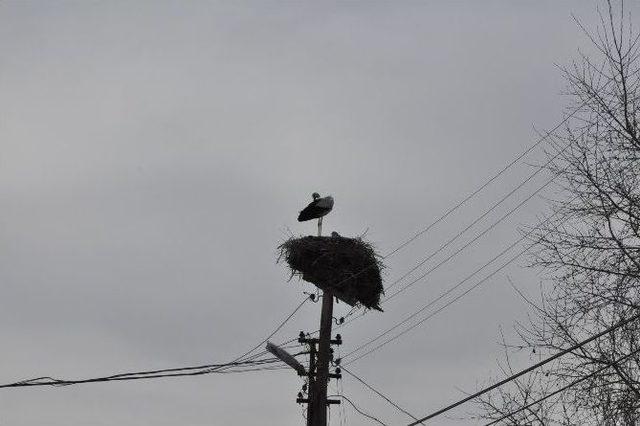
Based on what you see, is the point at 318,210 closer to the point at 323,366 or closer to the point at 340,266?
the point at 340,266

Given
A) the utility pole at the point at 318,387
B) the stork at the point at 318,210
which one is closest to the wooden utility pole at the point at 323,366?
the utility pole at the point at 318,387

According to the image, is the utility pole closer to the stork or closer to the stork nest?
the stork nest

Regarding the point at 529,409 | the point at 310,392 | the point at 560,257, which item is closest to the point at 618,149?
the point at 560,257

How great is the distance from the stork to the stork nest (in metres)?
1.11

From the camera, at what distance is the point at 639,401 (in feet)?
31.3

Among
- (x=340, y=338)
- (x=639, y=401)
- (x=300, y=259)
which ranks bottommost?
(x=639, y=401)

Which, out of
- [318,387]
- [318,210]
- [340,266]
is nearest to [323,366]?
[318,387]

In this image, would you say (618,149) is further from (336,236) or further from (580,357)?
(336,236)

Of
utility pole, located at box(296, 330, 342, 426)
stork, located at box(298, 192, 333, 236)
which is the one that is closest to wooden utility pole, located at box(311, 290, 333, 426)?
utility pole, located at box(296, 330, 342, 426)

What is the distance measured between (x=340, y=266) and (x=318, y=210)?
1.83 meters

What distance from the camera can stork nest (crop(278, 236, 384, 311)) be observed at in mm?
15016

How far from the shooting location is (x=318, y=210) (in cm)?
1683

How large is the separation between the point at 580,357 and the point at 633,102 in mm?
2485

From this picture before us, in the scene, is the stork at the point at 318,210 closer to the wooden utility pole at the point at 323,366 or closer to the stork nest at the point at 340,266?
the stork nest at the point at 340,266
